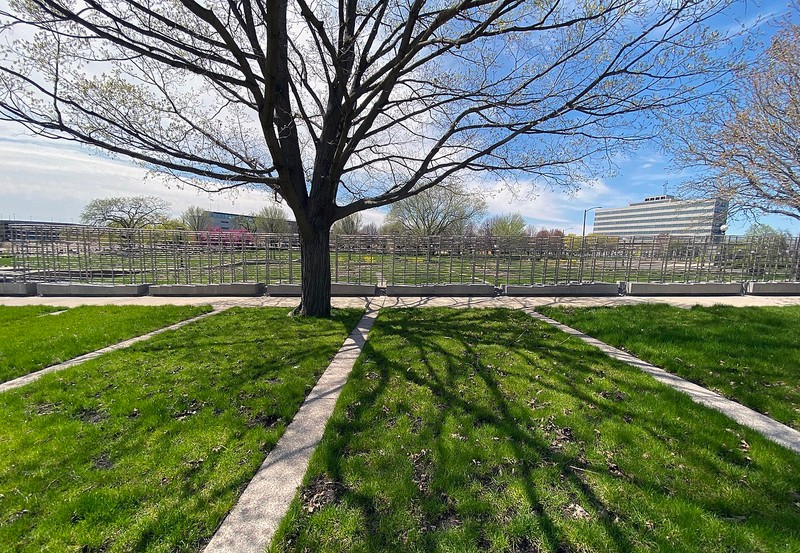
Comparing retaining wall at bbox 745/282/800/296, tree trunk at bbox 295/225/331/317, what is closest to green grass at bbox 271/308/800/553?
tree trunk at bbox 295/225/331/317

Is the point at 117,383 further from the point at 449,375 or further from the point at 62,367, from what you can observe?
the point at 449,375

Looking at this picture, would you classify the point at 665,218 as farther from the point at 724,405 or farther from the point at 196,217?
the point at 196,217

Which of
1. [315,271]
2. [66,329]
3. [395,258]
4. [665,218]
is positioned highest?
[665,218]

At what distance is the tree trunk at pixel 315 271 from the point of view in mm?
7098

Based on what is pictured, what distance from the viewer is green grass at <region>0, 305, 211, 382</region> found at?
15.2ft

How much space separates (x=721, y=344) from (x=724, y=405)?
8.10ft

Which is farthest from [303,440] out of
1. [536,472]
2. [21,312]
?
[21,312]

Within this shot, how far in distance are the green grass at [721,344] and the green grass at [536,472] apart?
3.20ft

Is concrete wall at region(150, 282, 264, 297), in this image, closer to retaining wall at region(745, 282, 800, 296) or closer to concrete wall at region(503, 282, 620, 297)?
concrete wall at region(503, 282, 620, 297)

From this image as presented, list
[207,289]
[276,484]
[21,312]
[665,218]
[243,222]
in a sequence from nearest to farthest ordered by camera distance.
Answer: [276,484], [21,312], [207,289], [243,222], [665,218]

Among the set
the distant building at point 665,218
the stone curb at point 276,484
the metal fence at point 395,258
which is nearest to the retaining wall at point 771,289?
the metal fence at point 395,258

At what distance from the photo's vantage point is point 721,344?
5.35 m

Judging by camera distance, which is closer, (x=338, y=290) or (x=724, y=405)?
(x=724, y=405)

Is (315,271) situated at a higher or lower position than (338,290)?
higher
